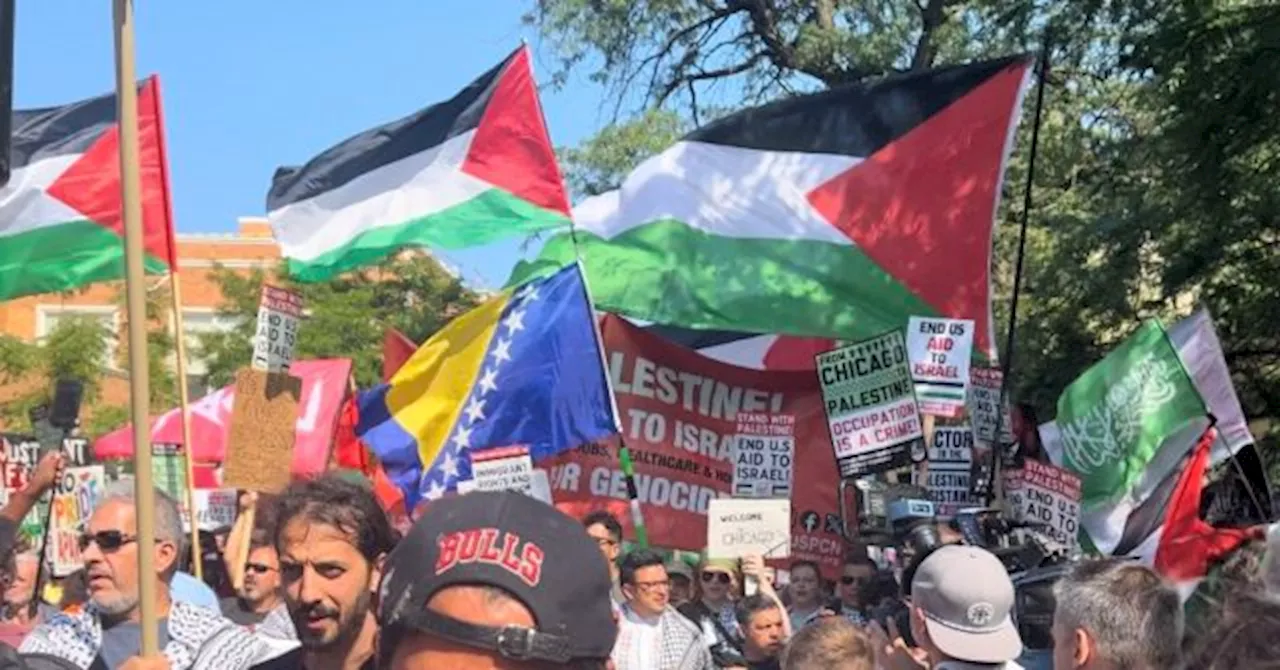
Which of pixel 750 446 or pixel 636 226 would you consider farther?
pixel 636 226

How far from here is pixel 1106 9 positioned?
1155 centimetres

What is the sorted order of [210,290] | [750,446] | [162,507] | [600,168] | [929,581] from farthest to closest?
[210,290] < [600,168] < [750,446] < [162,507] < [929,581]

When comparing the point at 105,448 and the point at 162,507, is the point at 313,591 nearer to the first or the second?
the point at 162,507

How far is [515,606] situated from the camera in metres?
1.98

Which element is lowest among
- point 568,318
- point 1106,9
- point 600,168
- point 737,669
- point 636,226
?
point 737,669

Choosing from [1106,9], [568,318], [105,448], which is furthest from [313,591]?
[105,448]

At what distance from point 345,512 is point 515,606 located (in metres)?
1.66

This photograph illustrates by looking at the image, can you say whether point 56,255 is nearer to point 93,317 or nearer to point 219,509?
point 219,509

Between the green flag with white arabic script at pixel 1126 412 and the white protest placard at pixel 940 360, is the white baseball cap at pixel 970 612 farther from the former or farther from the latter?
the green flag with white arabic script at pixel 1126 412

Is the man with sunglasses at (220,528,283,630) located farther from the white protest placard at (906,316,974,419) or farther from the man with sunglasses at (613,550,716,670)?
the white protest placard at (906,316,974,419)

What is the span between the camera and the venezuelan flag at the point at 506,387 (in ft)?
30.6

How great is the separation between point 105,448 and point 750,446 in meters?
9.35

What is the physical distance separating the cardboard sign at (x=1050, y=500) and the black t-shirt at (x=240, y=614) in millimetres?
3537

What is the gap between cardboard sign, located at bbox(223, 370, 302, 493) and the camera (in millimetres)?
7480
